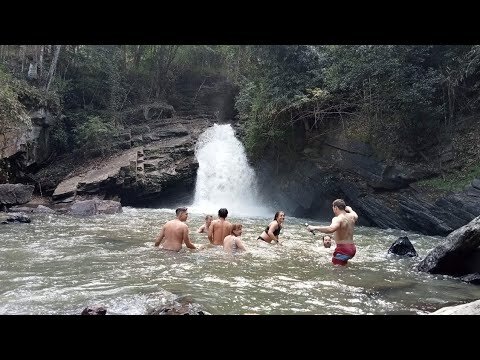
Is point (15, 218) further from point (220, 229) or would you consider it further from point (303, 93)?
point (303, 93)

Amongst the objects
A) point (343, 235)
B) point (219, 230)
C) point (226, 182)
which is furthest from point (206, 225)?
point (226, 182)

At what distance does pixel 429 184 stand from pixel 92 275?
39.3ft

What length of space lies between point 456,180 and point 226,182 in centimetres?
1093

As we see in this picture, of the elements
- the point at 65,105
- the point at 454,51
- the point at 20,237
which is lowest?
the point at 20,237

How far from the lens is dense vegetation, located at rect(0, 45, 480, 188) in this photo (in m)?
15.0

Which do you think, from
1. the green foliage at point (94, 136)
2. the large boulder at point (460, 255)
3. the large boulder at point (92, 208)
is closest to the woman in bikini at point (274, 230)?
the large boulder at point (460, 255)

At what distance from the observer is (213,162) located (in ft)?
72.9

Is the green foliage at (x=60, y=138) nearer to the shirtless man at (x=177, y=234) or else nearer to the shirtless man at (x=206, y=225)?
the shirtless man at (x=206, y=225)

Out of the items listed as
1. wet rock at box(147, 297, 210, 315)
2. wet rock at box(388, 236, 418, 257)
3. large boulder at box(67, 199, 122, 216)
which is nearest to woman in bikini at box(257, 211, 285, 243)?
wet rock at box(388, 236, 418, 257)

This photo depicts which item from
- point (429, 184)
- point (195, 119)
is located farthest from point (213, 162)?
A: point (429, 184)

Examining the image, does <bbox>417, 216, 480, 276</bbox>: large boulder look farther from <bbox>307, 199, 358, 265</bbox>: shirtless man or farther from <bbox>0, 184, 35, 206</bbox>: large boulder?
<bbox>0, 184, 35, 206</bbox>: large boulder

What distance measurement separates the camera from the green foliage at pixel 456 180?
13518mm

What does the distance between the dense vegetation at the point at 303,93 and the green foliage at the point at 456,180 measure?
0.24m
